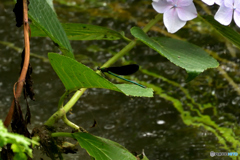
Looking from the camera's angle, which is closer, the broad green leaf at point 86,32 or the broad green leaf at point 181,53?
the broad green leaf at point 181,53

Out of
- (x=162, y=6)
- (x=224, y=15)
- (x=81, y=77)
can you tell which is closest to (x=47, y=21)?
(x=81, y=77)

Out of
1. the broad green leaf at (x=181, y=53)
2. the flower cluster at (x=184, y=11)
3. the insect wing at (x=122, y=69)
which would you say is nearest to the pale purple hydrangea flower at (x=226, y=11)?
the flower cluster at (x=184, y=11)

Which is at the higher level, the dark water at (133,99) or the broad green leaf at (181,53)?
the broad green leaf at (181,53)

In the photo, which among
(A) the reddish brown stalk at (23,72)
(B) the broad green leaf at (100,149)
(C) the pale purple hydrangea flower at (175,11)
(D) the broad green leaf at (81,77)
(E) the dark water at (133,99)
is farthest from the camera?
(E) the dark water at (133,99)

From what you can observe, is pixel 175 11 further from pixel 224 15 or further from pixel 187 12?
pixel 224 15

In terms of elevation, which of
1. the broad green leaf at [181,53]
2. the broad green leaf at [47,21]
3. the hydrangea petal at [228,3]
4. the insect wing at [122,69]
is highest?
the broad green leaf at [47,21]

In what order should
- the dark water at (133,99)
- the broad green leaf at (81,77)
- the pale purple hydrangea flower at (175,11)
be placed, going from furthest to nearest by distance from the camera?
1. the dark water at (133,99)
2. the pale purple hydrangea flower at (175,11)
3. the broad green leaf at (81,77)

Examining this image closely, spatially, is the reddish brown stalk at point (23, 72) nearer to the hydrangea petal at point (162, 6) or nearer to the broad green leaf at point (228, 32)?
the hydrangea petal at point (162, 6)

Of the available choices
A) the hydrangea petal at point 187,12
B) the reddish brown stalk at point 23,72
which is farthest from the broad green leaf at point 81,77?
the hydrangea petal at point 187,12
